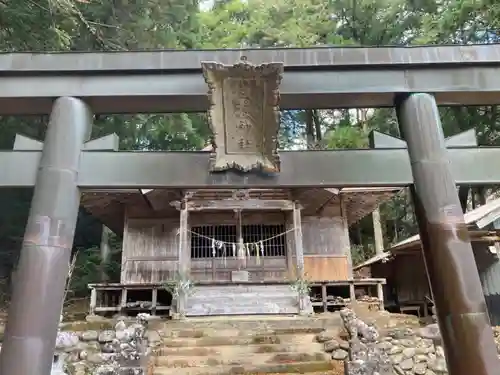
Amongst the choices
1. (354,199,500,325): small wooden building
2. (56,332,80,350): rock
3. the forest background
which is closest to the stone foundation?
(56,332,80,350): rock

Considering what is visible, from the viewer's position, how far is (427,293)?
49.2ft

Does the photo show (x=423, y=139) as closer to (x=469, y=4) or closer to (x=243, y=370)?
(x=243, y=370)

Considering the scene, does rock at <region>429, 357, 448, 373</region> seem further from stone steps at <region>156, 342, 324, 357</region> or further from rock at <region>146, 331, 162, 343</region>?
rock at <region>146, 331, 162, 343</region>

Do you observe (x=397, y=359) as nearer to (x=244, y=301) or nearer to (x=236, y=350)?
(x=236, y=350)

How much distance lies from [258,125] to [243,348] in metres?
5.67

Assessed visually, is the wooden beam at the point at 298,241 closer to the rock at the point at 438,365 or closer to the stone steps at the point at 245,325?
the stone steps at the point at 245,325

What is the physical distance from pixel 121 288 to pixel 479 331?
10.3m

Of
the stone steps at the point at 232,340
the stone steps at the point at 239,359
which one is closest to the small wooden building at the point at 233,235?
the stone steps at the point at 232,340

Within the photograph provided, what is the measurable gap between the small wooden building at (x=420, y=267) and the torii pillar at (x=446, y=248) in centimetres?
686

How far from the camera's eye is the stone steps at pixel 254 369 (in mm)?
7883

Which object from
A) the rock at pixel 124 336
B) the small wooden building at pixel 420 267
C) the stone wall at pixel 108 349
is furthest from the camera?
the small wooden building at pixel 420 267

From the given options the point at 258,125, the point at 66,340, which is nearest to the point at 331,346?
the point at 66,340

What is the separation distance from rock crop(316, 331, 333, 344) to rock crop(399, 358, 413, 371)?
1.42 m

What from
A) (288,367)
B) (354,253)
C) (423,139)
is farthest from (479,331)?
(354,253)
